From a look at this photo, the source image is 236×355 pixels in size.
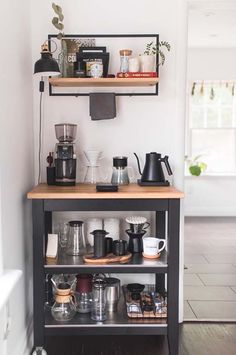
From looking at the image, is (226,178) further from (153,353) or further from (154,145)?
(153,353)

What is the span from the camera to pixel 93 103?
262 cm

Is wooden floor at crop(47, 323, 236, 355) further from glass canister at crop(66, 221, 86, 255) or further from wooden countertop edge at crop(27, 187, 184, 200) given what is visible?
wooden countertop edge at crop(27, 187, 184, 200)

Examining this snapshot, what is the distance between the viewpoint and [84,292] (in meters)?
2.45

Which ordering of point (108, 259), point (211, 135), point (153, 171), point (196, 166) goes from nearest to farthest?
point (108, 259), point (153, 171), point (196, 166), point (211, 135)

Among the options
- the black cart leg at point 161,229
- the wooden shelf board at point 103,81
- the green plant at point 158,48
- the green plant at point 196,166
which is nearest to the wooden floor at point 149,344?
the black cart leg at point 161,229

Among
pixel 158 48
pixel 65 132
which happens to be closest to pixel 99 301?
pixel 65 132

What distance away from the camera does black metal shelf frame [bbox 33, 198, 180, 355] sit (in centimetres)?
222

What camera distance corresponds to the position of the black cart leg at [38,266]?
2.22 meters

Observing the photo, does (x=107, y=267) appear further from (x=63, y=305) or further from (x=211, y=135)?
(x=211, y=135)

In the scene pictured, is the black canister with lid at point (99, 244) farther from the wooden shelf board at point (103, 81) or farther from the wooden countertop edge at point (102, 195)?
the wooden shelf board at point (103, 81)

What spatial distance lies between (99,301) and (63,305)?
0.22 m

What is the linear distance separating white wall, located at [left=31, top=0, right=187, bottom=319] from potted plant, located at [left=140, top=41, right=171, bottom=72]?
0.07 metres

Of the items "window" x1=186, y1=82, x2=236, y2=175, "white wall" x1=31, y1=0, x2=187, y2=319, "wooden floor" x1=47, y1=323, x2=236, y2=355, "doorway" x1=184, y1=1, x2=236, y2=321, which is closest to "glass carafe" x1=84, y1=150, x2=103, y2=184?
"white wall" x1=31, y1=0, x2=187, y2=319

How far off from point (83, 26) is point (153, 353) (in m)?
2.12
